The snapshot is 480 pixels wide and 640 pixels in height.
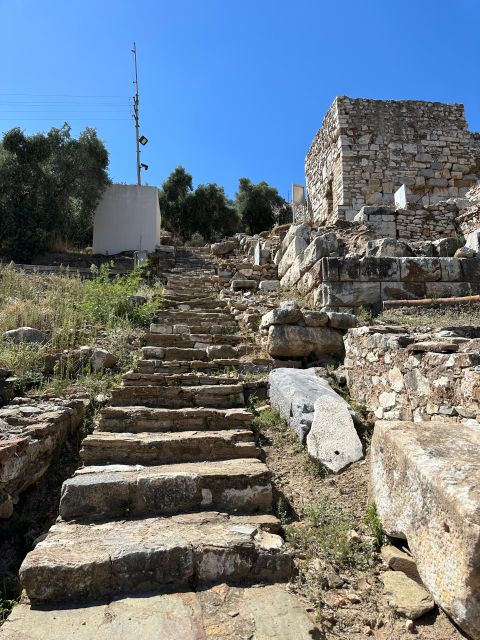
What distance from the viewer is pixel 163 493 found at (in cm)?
314

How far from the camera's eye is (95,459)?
3689 mm

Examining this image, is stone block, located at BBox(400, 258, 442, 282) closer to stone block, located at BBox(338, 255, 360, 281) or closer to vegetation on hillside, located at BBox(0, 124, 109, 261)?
stone block, located at BBox(338, 255, 360, 281)

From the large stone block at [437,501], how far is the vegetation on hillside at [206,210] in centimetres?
2005

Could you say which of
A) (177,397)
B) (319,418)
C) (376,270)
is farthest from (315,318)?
(177,397)

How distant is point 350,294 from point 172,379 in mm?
3094

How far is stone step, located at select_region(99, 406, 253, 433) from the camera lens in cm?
420

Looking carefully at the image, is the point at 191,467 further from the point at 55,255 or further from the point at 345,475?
the point at 55,255

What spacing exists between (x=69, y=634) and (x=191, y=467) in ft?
4.90

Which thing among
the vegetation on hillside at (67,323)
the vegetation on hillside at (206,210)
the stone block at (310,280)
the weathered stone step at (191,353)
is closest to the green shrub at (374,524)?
the vegetation on hillside at (67,323)

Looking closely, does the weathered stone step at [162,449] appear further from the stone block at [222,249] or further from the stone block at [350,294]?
the stone block at [222,249]

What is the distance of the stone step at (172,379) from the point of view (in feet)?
16.7

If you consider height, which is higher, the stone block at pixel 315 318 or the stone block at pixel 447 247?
the stone block at pixel 447 247

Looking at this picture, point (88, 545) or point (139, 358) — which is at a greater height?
point (139, 358)

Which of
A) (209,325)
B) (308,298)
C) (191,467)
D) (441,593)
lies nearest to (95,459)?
(191,467)
